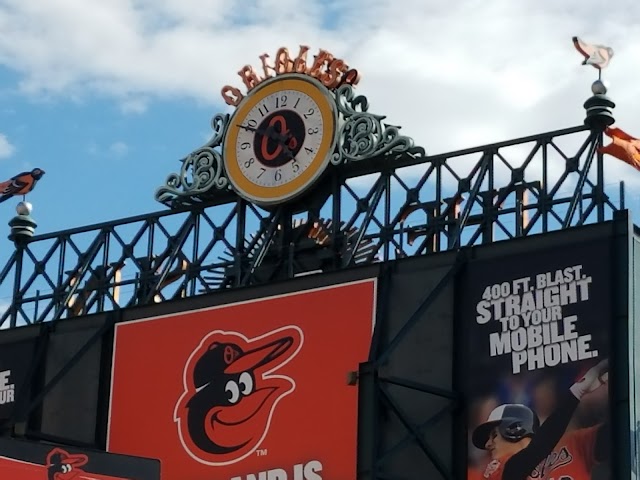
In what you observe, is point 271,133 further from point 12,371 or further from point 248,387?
point 12,371

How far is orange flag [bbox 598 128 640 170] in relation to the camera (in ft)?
143

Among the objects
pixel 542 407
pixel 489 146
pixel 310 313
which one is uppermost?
pixel 489 146

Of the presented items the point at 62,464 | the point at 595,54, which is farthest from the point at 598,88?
the point at 62,464

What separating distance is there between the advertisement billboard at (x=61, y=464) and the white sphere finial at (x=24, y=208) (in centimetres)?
1440

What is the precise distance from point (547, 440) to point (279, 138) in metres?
11.2

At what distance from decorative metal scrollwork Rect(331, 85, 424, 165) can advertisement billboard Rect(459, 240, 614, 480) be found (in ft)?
14.8

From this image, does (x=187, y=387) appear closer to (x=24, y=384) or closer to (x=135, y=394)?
(x=135, y=394)

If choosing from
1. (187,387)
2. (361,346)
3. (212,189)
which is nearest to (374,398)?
(361,346)

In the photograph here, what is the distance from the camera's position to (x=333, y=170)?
47562 millimetres

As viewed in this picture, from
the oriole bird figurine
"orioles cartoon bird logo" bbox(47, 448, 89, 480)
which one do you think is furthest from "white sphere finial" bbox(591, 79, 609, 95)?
"orioles cartoon bird logo" bbox(47, 448, 89, 480)

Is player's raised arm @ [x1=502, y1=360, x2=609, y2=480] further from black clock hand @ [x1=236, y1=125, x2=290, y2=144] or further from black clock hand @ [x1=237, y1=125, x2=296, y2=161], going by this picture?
black clock hand @ [x1=236, y1=125, x2=290, y2=144]

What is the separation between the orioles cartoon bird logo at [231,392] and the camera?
1789 inches

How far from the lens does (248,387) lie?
1806 inches

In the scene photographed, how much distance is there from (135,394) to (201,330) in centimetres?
225
